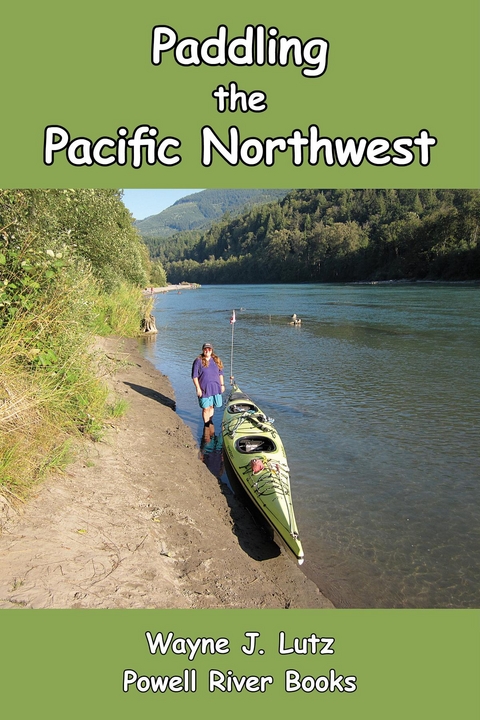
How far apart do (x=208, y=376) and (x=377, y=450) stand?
414 centimetres

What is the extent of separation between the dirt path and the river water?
1.01 metres

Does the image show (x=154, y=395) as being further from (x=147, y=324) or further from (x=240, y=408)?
(x=147, y=324)

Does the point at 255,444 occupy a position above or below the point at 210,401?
below

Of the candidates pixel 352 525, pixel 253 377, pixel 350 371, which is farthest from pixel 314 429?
pixel 350 371

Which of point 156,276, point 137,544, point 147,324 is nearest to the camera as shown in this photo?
point 137,544

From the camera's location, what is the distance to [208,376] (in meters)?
10.8

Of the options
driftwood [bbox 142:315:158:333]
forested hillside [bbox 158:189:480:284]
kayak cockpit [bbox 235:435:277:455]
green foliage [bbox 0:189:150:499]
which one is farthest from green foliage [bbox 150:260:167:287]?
kayak cockpit [bbox 235:435:277:455]

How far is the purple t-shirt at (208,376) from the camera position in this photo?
10.8 metres

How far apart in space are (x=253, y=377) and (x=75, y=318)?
10355 mm

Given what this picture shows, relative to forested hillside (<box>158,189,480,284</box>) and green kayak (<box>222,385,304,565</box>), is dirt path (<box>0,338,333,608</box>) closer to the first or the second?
green kayak (<box>222,385,304,565</box>)

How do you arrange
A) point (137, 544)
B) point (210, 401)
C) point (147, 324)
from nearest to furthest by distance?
point (137, 544) → point (210, 401) → point (147, 324)

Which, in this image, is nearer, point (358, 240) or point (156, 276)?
point (156, 276)

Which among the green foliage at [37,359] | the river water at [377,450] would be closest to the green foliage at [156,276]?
the river water at [377,450]

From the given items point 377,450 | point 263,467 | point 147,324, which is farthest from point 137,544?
point 147,324
